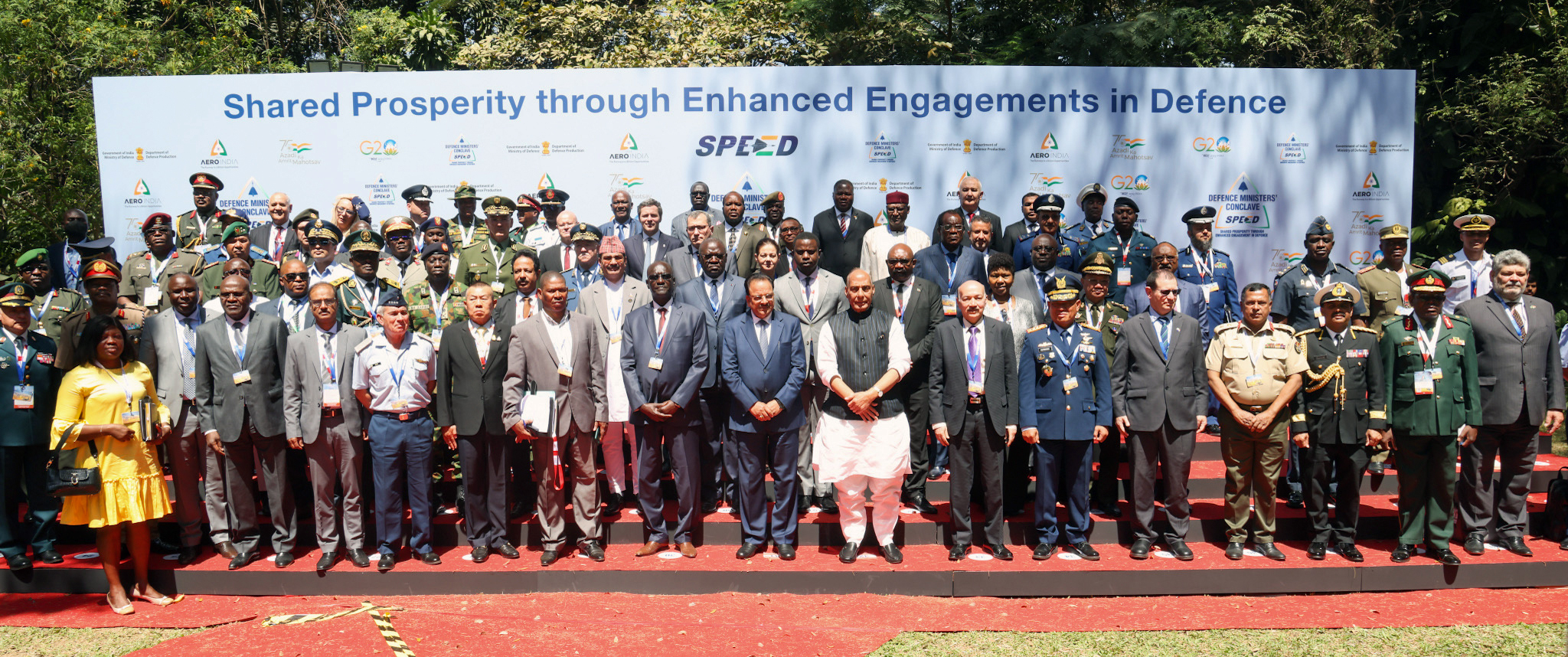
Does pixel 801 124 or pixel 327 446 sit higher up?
pixel 801 124

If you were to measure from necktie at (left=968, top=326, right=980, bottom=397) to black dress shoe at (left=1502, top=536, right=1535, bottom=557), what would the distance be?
11.1 feet

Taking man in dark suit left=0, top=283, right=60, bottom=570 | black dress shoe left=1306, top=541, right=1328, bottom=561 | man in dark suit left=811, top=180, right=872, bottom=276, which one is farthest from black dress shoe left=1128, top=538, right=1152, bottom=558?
man in dark suit left=0, top=283, right=60, bottom=570

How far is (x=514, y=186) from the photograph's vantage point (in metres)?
8.99

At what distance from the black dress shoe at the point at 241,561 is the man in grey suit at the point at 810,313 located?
3.40m

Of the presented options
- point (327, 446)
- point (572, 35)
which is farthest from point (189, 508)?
point (572, 35)

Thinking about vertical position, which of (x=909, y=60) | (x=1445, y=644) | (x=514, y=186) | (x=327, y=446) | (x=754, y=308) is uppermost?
(x=909, y=60)

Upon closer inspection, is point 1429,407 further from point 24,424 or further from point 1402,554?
point 24,424

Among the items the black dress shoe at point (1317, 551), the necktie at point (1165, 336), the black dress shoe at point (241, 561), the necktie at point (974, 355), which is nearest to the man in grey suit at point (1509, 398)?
the black dress shoe at point (1317, 551)

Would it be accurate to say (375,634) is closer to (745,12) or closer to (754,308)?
(754,308)

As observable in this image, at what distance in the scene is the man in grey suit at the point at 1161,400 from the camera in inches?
229

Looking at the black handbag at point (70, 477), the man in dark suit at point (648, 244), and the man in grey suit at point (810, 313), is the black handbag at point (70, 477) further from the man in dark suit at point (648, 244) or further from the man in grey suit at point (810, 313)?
the man in grey suit at point (810, 313)

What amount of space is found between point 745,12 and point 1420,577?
11.8m

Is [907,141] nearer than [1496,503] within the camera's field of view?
No

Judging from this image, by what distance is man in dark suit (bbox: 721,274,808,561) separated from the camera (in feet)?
18.9
